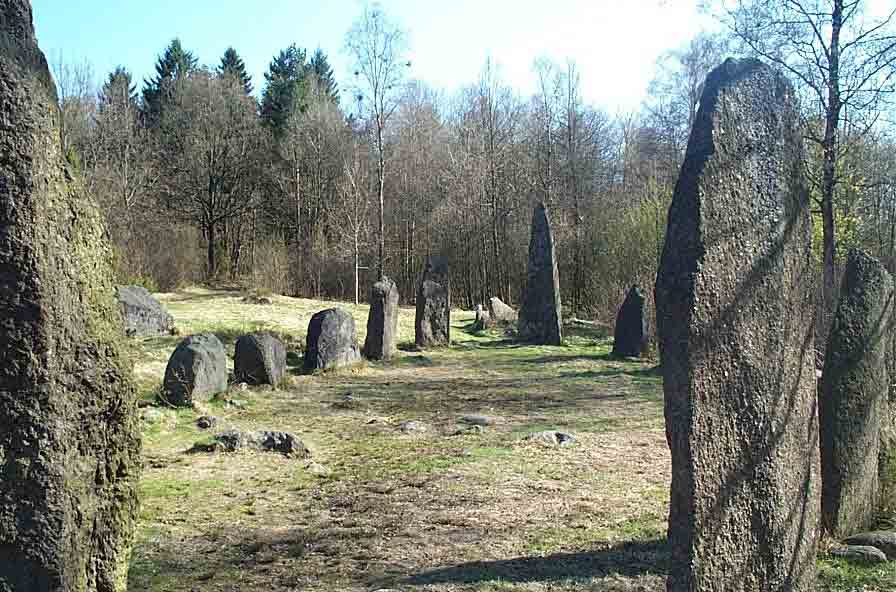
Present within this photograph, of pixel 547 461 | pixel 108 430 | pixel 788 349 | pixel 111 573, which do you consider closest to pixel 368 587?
pixel 111 573

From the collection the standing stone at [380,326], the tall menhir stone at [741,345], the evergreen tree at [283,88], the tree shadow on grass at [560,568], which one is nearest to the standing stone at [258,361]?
the standing stone at [380,326]

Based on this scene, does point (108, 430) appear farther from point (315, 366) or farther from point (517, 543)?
point (315, 366)

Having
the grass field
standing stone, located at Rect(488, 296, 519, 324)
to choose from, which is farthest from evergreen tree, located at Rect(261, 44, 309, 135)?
the grass field

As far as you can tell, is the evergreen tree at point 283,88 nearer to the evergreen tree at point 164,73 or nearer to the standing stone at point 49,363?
the evergreen tree at point 164,73

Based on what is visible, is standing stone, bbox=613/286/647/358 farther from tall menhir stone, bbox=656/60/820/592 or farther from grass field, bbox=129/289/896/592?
tall menhir stone, bbox=656/60/820/592

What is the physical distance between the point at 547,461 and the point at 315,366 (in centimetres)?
711

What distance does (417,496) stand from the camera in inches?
255

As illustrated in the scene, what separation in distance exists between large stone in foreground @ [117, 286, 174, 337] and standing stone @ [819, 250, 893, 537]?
12.2 metres

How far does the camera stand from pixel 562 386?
495 inches

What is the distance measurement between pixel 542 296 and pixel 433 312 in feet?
8.99

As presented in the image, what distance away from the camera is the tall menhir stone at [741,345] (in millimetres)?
3502

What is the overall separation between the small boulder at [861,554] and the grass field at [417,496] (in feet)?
0.34

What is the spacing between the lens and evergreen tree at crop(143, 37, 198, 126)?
39062 mm

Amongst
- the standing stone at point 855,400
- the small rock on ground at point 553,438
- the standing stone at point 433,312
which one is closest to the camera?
the standing stone at point 855,400
